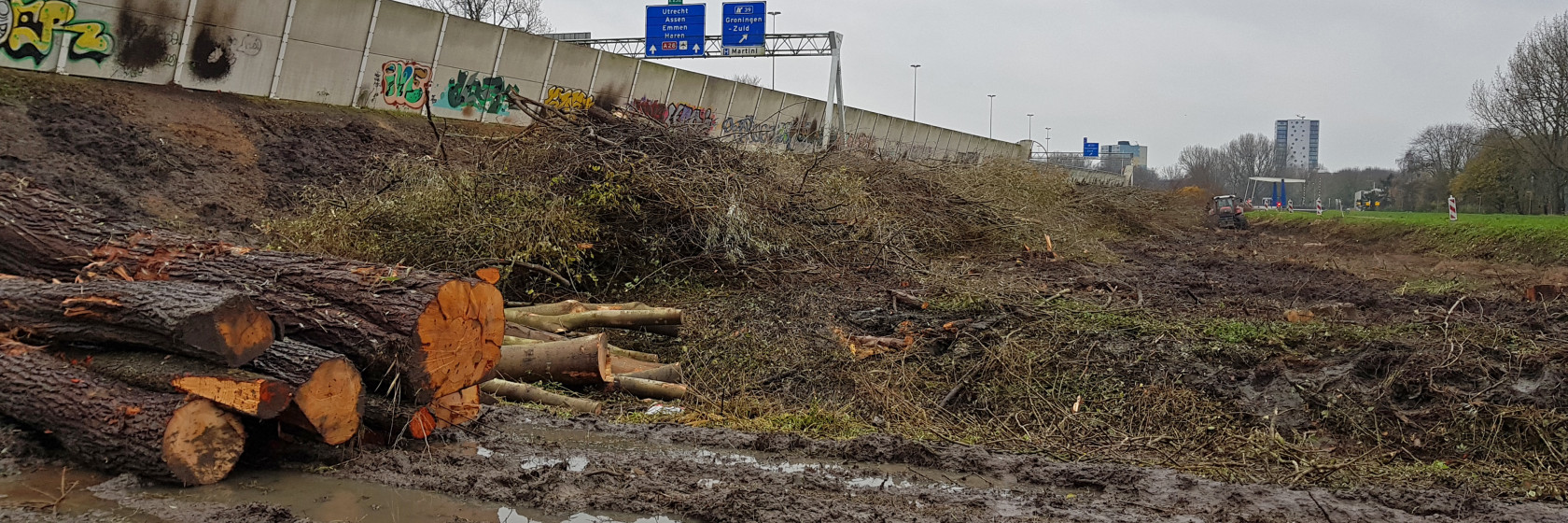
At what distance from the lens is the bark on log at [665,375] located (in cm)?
733

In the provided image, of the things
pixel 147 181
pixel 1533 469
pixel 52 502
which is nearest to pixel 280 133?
pixel 147 181

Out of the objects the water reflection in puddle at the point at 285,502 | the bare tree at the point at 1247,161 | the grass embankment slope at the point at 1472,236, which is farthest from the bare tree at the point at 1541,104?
the bare tree at the point at 1247,161

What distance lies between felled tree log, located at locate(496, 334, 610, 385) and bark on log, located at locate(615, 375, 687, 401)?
0.13m

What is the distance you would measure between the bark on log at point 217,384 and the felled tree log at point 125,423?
55mm

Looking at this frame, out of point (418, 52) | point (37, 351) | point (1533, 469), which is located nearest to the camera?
point (37, 351)

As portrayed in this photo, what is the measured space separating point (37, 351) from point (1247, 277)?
14.4 m

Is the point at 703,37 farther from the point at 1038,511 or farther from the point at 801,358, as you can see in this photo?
the point at 1038,511

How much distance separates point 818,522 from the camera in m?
4.09

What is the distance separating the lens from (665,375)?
24.3 feet

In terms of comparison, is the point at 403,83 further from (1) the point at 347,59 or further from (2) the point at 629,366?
(2) the point at 629,366

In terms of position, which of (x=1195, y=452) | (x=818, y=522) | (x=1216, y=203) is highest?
(x=1216, y=203)

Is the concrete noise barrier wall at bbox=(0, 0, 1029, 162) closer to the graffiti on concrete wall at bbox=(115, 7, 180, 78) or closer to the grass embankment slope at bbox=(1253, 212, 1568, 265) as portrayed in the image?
the graffiti on concrete wall at bbox=(115, 7, 180, 78)

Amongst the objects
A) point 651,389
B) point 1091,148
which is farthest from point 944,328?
point 1091,148

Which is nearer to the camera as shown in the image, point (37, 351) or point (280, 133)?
point (37, 351)
